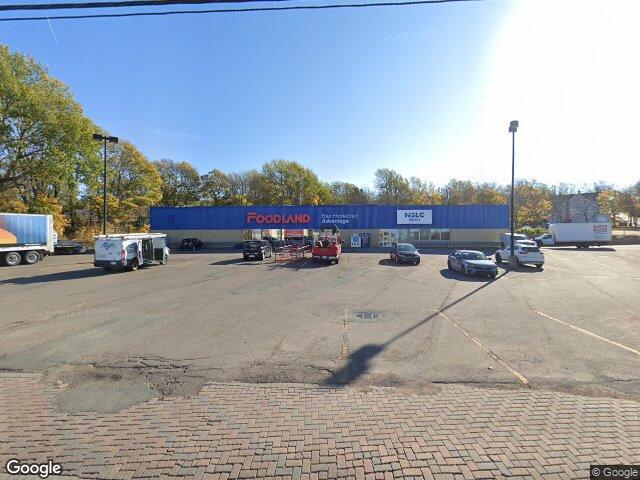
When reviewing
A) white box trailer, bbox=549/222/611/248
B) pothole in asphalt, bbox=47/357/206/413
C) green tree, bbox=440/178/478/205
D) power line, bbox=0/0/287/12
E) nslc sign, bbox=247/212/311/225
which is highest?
green tree, bbox=440/178/478/205

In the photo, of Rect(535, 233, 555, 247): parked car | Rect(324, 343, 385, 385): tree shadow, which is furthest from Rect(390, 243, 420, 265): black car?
Rect(535, 233, 555, 247): parked car

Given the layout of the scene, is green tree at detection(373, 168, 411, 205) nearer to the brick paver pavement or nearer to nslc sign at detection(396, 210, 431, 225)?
nslc sign at detection(396, 210, 431, 225)

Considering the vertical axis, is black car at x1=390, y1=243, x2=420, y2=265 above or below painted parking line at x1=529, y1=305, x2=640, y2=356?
above

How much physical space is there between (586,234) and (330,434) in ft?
139

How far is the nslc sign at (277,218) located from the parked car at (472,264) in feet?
71.0

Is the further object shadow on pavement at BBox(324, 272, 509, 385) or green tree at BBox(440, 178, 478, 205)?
green tree at BBox(440, 178, 478, 205)

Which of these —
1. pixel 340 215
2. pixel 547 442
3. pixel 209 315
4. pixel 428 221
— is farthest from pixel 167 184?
pixel 547 442

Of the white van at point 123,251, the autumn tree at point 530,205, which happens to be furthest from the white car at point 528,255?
the autumn tree at point 530,205

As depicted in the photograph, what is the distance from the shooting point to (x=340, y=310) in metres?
9.74

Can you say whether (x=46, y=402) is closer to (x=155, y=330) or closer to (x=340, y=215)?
(x=155, y=330)

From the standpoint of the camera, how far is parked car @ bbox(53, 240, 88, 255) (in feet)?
103

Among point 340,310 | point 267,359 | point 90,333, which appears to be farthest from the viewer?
point 340,310

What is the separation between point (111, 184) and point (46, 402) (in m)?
51.0

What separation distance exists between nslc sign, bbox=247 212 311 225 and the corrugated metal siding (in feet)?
0.57
